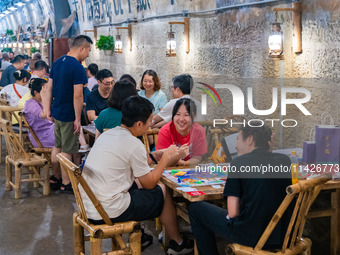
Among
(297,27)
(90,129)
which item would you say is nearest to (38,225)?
(90,129)

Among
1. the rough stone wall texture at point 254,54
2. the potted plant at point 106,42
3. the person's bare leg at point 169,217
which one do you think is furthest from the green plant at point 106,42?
the person's bare leg at point 169,217

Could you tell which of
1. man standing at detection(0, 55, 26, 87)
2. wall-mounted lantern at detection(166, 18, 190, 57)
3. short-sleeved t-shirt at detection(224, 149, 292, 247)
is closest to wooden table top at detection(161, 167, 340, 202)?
short-sleeved t-shirt at detection(224, 149, 292, 247)

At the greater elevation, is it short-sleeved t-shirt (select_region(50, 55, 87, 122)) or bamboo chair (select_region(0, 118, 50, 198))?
short-sleeved t-shirt (select_region(50, 55, 87, 122))

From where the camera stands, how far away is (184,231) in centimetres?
448

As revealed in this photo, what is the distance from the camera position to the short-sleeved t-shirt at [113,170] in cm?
321

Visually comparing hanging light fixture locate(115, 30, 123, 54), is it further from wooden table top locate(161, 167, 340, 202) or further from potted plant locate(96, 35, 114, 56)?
wooden table top locate(161, 167, 340, 202)

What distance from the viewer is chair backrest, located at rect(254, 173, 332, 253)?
263cm

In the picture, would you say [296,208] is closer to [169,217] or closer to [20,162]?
[169,217]

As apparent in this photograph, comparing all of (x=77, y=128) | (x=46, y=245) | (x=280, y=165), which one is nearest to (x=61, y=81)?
(x=77, y=128)

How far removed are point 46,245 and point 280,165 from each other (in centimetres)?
238

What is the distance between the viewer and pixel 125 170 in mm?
3264

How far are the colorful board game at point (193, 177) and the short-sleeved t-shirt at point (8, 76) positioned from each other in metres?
7.58

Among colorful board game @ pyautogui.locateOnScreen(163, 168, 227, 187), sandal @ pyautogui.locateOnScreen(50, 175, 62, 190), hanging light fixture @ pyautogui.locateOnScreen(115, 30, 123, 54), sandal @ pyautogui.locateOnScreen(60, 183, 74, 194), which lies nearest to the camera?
colorful board game @ pyautogui.locateOnScreen(163, 168, 227, 187)

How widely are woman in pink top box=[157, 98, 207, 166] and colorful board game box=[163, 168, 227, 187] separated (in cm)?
48
